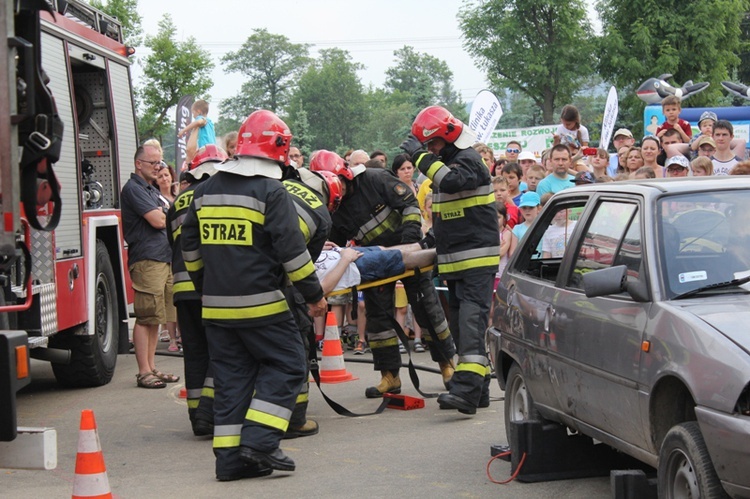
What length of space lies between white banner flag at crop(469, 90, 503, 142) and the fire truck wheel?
8.60m

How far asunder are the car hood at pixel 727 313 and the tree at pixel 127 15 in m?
40.6

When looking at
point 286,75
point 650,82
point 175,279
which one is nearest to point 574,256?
point 175,279

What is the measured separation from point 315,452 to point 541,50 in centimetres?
6277

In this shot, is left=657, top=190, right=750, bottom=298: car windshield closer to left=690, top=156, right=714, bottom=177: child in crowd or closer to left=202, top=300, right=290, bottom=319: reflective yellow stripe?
left=202, top=300, right=290, bottom=319: reflective yellow stripe

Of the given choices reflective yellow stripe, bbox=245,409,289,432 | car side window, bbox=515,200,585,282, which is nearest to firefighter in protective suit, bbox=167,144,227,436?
reflective yellow stripe, bbox=245,409,289,432

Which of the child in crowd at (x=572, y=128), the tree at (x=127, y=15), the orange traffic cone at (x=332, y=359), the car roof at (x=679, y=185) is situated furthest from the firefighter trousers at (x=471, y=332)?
the tree at (x=127, y=15)

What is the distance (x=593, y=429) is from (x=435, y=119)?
11.3 feet

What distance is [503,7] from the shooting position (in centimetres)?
7106

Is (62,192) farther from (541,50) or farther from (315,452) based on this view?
(541,50)

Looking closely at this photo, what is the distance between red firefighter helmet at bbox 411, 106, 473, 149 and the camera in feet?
28.2

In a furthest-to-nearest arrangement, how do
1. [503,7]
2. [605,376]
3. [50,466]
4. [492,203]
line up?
[503,7] → [492,203] → [605,376] → [50,466]

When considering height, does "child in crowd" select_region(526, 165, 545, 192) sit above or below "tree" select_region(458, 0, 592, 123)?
below

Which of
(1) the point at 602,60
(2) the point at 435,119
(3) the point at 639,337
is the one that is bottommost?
(3) the point at 639,337

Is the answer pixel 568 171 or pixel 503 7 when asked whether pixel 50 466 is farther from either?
pixel 503 7
